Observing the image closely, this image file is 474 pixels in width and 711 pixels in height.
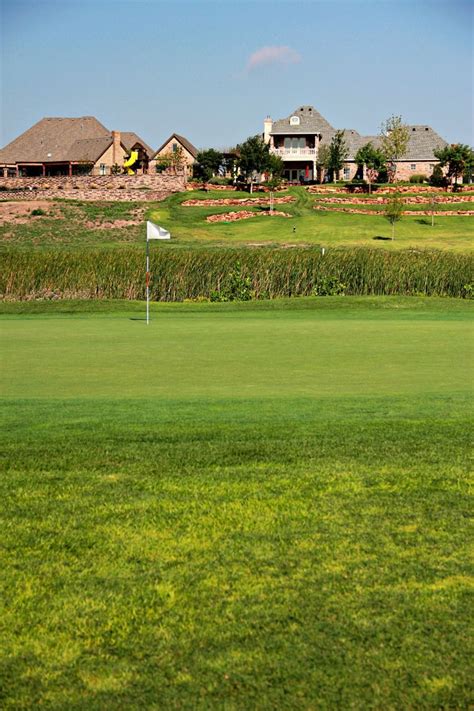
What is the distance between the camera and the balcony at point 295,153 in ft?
347

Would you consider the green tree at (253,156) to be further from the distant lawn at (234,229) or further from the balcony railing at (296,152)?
the balcony railing at (296,152)

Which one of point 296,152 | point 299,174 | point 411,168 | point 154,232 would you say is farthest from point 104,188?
point 154,232

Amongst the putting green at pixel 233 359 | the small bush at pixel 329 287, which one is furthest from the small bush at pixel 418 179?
the putting green at pixel 233 359

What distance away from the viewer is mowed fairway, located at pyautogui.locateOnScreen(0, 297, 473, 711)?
4.30 meters

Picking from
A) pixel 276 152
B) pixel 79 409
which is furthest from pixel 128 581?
pixel 276 152

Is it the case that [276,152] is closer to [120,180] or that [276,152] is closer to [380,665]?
[120,180]

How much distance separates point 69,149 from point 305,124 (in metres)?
24.9

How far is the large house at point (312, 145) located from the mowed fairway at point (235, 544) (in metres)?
96.2

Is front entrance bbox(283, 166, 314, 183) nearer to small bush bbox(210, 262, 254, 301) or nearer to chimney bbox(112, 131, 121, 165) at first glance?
chimney bbox(112, 131, 121, 165)

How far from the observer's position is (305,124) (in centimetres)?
10812

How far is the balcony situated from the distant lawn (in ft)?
66.2

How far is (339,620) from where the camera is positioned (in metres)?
4.80

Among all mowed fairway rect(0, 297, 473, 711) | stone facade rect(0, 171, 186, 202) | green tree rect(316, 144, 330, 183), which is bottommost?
mowed fairway rect(0, 297, 473, 711)

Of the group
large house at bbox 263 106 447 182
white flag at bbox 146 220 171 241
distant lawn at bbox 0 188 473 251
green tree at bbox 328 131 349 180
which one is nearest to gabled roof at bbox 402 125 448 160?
large house at bbox 263 106 447 182
